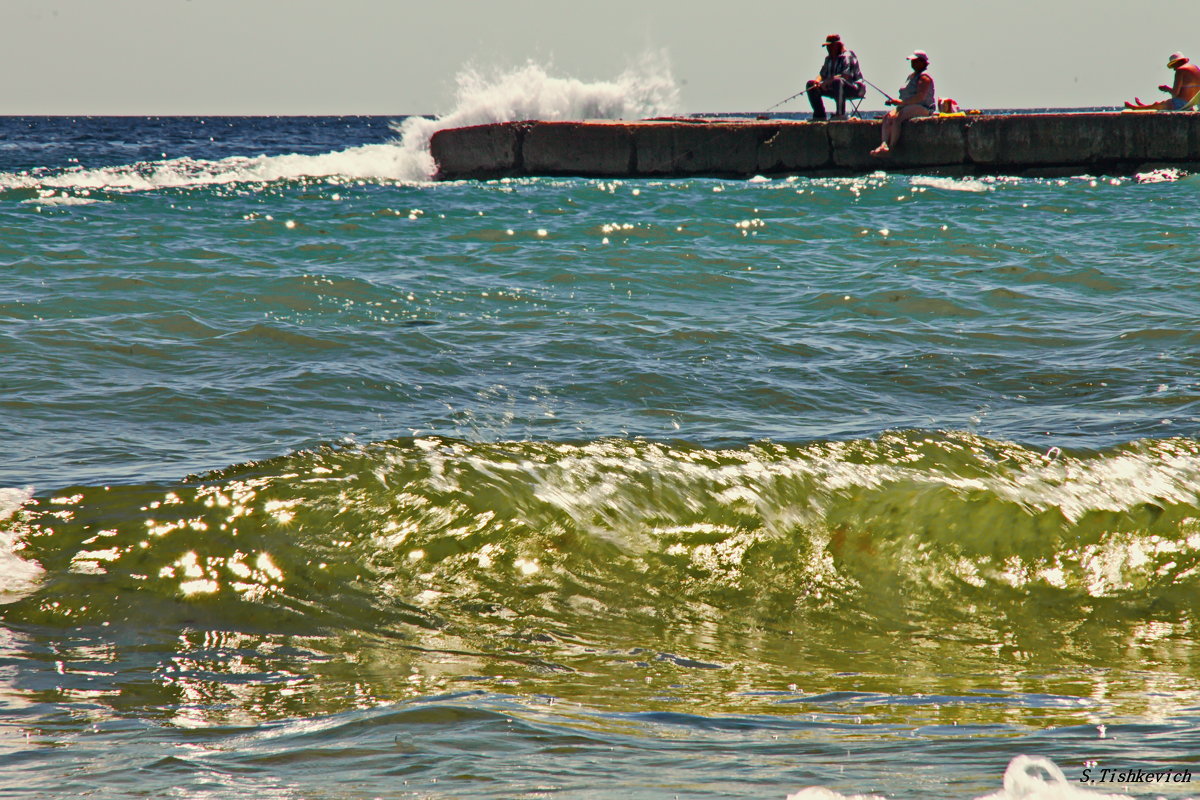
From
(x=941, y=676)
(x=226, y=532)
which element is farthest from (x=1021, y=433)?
(x=226, y=532)

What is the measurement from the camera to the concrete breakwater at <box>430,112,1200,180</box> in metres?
14.1

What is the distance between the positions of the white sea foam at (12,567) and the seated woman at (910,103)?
12.9 meters

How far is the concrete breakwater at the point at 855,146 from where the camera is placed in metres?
14.1

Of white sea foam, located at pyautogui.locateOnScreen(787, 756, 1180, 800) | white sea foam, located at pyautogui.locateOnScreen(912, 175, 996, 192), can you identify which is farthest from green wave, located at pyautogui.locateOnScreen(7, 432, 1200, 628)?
white sea foam, located at pyautogui.locateOnScreen(912, 175, 996, 192)

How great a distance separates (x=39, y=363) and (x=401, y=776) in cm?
412

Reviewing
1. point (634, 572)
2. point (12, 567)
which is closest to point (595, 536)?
point (634, 572)

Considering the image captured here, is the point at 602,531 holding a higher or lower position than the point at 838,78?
lower

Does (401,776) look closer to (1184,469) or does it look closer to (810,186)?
(1184,469)

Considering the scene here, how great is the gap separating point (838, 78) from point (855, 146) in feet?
3.33

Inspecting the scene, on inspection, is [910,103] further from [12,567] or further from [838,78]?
[12,567]

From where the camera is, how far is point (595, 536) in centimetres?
318

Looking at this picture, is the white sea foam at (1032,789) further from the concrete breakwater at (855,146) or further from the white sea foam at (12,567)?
the concrete breakwater at (855,146)

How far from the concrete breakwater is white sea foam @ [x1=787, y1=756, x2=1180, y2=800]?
1388cm

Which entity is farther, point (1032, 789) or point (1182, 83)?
point (1182, 83)
